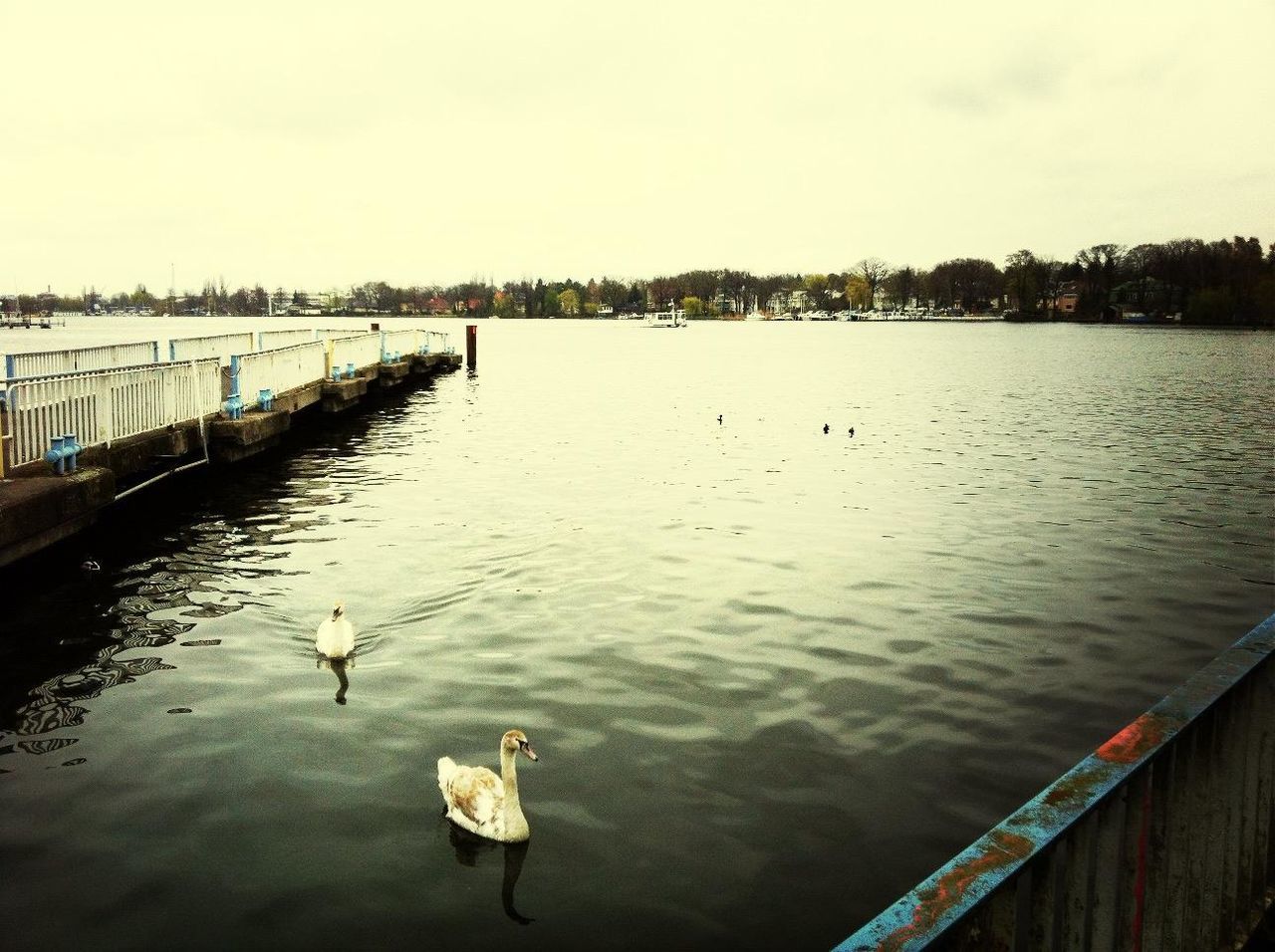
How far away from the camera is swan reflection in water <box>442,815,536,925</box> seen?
255 inches

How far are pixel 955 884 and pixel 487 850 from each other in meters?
5.06

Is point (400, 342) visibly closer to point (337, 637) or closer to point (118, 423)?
point (118, 423)

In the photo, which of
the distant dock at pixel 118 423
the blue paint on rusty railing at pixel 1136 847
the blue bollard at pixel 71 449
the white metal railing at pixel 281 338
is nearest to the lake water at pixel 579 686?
the distant dock at pixel 118 423

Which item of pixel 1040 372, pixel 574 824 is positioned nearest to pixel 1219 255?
pixel 1040 372

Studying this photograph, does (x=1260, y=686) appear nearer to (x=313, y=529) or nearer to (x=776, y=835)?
(x=776, y=835)

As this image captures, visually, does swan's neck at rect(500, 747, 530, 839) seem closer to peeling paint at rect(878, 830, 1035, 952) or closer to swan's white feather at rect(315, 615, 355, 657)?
swan's white feather at rect(315, 615, 355, 657)

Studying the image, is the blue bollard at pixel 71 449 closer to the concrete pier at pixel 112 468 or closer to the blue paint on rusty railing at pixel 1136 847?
the concrete pier at pixel 112 468

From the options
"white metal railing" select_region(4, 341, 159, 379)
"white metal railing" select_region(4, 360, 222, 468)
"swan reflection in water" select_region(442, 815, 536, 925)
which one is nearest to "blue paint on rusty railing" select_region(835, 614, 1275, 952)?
"swan reflection in water" select_region(442, 815, 536, 925)

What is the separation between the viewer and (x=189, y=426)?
66.8 feet

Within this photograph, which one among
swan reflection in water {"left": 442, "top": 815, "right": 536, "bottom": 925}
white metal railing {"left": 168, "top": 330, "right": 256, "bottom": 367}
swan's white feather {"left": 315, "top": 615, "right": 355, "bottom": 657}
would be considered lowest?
swan reflection in water {"left": 442, "top": 815, "right": 536, "bottom": 925}

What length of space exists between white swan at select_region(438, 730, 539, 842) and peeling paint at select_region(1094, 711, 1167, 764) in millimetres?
4381

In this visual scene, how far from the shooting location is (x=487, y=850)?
674 centimetres

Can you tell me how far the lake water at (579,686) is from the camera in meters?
6.30

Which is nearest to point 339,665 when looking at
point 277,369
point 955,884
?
point 955,884
